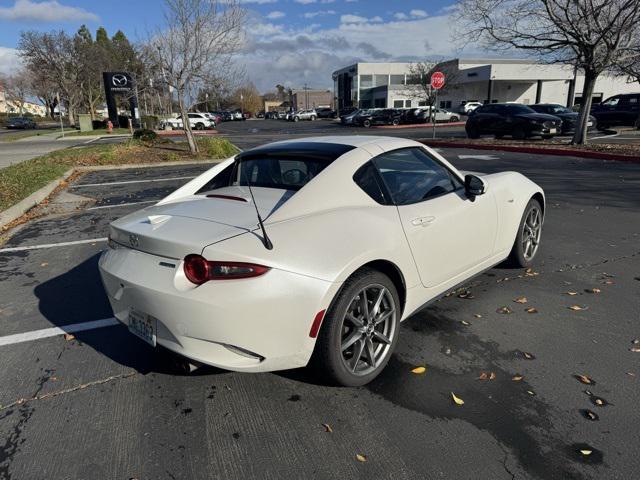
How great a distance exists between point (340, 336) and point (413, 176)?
5.17 ft

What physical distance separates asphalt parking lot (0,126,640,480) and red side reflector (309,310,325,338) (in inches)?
19.2

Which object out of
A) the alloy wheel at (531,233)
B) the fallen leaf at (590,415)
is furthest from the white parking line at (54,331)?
the alloy wheel at (531,233)

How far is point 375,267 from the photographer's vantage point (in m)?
2.73

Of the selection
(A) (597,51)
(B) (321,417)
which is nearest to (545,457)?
(B) (321,417)

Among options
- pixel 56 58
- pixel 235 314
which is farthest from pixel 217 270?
pixel 56 58

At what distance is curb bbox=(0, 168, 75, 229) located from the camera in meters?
7.26

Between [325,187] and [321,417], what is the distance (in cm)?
135

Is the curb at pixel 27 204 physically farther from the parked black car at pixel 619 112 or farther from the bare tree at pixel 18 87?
the bare tree at pixel 18 87

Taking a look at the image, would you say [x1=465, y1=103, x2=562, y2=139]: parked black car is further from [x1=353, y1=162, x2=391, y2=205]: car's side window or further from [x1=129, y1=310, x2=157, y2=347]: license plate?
[x1=129, y1=310, x2=157, y2=347]: license plate

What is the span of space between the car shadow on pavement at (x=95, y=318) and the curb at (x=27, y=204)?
3.10 metres

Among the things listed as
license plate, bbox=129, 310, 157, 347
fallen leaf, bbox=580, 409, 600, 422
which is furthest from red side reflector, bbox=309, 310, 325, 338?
fallen leaf, bbox=580, 409, 600, 422

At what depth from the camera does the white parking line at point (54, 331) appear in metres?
3.44

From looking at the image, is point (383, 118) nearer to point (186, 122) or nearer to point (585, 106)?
point (585, 106)

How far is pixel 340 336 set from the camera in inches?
99.3
